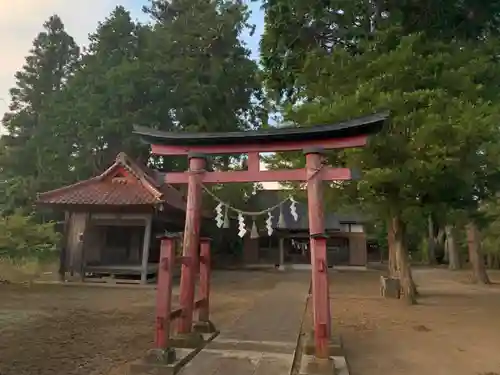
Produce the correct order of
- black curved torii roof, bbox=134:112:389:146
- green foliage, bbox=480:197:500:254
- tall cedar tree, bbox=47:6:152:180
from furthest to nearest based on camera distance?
tall cedar tree, bbox=47:6:152:180 → green foliage, bbox=480:197:500:254 → black curved torii roof, bbox=134:112:389:146

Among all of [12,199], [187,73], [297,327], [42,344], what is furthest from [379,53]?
[12,199]

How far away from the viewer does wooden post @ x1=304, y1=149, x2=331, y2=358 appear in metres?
5.98

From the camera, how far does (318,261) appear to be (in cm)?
620

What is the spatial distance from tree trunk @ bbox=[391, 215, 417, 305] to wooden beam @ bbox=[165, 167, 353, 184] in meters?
6.46

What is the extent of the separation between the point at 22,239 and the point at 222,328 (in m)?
9.59

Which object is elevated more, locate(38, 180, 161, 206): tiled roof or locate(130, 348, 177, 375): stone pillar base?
locate(38, 180, 161, 206): tiled roof

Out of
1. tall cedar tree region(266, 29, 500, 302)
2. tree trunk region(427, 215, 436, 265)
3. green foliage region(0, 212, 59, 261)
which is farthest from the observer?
tree trunk region(427, 215, 436, 265)

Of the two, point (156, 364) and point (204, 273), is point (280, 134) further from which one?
point (156, 364)

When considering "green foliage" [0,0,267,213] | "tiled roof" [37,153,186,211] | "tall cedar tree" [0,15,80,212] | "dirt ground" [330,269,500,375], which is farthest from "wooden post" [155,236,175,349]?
"tall cedar tree" [0,15,80,212]

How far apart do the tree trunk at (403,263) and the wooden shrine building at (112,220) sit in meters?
8.82

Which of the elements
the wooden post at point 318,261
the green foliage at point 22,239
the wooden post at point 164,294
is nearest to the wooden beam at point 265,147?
the wooden post at point 318,261

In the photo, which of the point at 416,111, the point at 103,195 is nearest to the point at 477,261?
the point at 416,111

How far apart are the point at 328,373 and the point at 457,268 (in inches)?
1070

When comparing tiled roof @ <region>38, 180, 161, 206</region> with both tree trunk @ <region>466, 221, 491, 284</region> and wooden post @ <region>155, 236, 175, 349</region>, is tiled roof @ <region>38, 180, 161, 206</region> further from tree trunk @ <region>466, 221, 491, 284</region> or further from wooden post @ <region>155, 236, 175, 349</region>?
tree trunk @ <region>466, 221, 491, 284</region>
